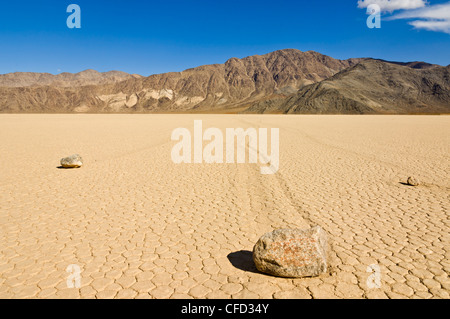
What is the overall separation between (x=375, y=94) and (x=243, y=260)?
99715mm

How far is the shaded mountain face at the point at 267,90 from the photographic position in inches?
3376

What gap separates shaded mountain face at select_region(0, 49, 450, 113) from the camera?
8575cm

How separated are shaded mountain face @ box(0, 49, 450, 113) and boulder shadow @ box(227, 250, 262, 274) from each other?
81716mm

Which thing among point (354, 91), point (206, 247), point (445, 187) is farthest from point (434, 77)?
point (206, 247)

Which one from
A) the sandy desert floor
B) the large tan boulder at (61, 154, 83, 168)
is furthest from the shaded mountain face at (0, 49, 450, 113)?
Result: the large tan boulder at (61, 154, 83, 168)

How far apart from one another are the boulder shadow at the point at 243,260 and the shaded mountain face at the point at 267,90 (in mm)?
81716

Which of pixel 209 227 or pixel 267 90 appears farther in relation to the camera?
pixel 267 90

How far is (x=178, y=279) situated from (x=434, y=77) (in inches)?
4909

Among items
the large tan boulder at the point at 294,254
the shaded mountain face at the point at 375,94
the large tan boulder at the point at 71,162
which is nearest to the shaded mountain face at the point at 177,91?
the shaded mountain face at the point at 375,94

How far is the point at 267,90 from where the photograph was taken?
140m

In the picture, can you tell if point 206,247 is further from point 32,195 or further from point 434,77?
point 434,77

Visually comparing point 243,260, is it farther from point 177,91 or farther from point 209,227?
point 177,91

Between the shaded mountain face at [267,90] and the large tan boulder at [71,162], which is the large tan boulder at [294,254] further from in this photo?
the shaded mountain face at [267,90]

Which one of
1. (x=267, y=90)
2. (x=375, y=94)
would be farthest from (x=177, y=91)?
(x=375, y=94)
